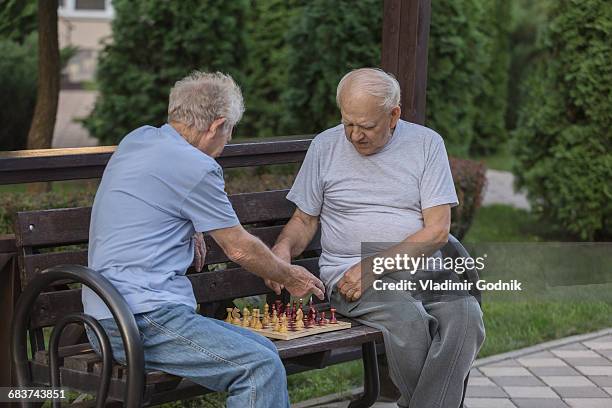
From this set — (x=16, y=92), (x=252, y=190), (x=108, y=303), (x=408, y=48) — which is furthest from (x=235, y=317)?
(x=16, y=92)

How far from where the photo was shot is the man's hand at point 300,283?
3.65m

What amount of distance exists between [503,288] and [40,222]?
401 centimetres

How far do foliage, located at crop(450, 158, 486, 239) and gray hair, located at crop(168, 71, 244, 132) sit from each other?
437 centimetres

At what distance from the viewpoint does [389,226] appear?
3969 millimetres

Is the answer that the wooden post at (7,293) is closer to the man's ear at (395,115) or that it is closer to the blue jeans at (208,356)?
the blue jeans at (208,356)

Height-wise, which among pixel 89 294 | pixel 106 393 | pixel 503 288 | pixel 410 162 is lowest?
pixel 503 288

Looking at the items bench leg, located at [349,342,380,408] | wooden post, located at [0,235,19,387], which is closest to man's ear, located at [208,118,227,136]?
wooden post, located at [0,235,19,387]

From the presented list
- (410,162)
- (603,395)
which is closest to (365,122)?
(410,162)

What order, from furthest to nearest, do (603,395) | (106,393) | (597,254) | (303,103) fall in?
(303,103), (597,254), (603,395), (106,393)

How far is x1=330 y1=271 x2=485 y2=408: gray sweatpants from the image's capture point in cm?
380

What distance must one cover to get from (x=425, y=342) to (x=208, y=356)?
35.2 inches

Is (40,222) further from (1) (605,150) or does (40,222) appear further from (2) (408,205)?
(1) (605,150)

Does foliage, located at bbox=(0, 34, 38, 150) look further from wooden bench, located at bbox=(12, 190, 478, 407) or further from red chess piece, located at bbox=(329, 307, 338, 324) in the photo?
red chess piece, located at bbox=(329, 307, 338, 324)

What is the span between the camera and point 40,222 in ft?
11.7
